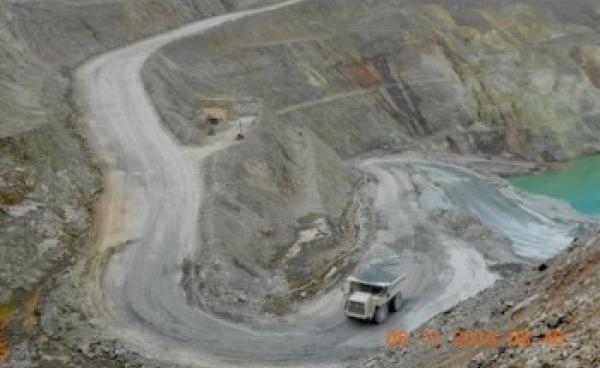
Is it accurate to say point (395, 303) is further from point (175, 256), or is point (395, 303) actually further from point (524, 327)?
point (524, 327)

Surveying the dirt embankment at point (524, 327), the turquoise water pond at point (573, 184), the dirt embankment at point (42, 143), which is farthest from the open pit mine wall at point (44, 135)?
the turquoise water pond at point (573, 184)

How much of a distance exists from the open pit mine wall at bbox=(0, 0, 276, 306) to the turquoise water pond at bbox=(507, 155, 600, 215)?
107 ft

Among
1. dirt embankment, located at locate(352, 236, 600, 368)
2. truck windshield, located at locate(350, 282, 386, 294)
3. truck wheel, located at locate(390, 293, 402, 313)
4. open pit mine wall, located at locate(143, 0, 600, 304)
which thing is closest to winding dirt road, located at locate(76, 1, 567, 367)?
truck wheel, located at locate(390, 293, 402, 313)

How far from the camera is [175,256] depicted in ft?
101

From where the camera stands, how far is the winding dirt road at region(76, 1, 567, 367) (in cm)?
2555

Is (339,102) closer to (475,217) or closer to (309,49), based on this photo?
(309,49)

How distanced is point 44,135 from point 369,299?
17519 millimetres

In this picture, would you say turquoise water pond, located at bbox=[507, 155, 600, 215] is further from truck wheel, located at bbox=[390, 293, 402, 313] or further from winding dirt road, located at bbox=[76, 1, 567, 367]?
truck wheel, located at bbox=[390, 293, 402, 313]

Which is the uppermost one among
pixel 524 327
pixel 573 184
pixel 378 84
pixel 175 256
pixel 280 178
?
pixel 524 327

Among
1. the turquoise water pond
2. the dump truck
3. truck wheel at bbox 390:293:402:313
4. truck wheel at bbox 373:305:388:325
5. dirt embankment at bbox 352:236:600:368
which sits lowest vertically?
the turquoise water pond

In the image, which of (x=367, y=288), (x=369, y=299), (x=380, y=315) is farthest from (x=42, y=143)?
(x=380, y=315)

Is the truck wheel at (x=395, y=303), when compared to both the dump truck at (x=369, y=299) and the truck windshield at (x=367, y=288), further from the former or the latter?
the truck windshield at (x=367, y=288)

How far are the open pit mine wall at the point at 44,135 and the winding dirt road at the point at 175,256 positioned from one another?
1308mm

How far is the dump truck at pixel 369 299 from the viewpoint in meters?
27.3
